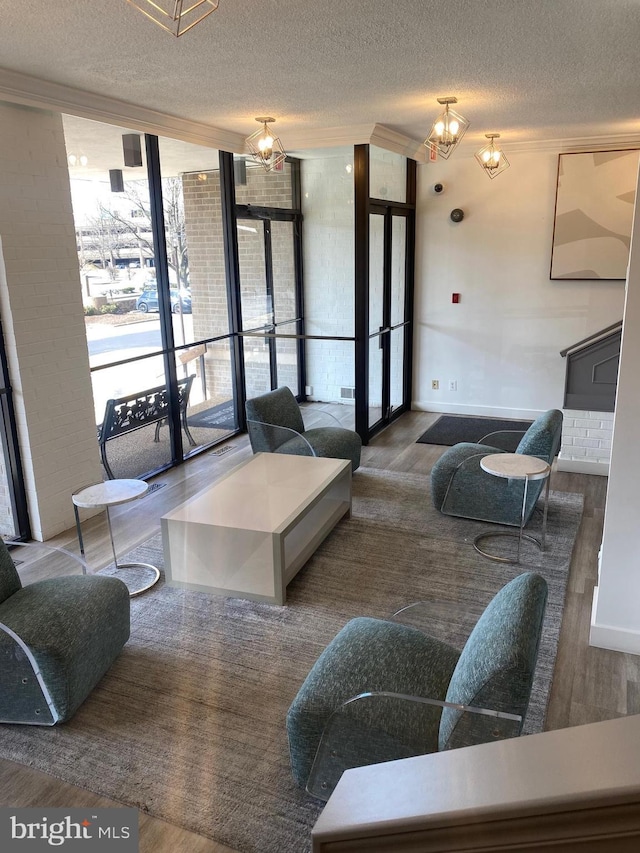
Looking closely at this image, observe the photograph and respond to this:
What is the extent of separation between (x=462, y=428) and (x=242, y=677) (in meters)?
4.28

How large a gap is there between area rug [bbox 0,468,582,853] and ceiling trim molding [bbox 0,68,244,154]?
2.69 metres

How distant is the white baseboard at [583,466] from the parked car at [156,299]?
3.35 meters

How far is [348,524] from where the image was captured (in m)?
4.36

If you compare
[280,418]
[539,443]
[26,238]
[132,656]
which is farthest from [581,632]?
[26,238]

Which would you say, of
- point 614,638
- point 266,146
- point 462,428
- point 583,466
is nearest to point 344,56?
point 266,146

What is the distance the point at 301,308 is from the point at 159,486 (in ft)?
7.23

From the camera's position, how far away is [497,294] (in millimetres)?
6711

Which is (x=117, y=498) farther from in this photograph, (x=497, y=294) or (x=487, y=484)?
(x=497, y=294)

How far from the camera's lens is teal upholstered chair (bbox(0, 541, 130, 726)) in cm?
246

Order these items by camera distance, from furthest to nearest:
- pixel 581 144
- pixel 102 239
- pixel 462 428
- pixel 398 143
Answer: pixel 462 428, pixel 581 144, pixel 398 143, pixel 102 239

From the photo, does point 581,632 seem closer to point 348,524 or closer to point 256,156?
point 348,524

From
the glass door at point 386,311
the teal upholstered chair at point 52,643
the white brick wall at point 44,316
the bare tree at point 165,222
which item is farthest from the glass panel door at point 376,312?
the teal upholstered chair at point 52,643

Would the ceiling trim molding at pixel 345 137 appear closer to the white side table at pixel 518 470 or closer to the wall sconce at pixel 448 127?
the wall sconce at pixel 448 127

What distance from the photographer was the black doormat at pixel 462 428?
6.22 m
